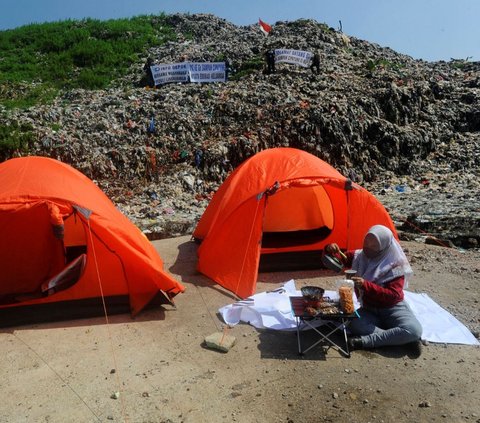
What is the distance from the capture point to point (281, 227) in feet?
25.5

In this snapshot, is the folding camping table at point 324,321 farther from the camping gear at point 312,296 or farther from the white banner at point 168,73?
the white banner at point 168,73

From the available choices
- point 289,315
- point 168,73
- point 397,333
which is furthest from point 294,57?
point 397,333

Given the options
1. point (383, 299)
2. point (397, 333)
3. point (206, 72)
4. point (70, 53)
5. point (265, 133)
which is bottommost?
point (397, 333)

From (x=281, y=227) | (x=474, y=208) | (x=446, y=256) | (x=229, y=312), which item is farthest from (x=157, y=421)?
(x=474, y=208)

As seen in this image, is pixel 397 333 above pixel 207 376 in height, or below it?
above

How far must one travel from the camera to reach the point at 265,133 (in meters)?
14.6

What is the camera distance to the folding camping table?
170 inches

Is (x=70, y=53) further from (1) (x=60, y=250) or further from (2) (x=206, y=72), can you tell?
(1) (x=60, y=250)

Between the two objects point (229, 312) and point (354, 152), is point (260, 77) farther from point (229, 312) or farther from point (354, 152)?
point (229, 312)

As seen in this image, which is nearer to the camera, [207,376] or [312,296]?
[207,376]

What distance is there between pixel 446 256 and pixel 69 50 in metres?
20.8

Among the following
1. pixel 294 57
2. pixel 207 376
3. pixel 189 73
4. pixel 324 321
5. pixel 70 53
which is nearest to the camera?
pixel 207 376

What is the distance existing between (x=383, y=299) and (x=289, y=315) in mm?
1140

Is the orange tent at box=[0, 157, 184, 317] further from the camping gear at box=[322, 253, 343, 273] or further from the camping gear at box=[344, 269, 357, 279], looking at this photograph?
the camping gear at box=[344, 269, 357, 279]
